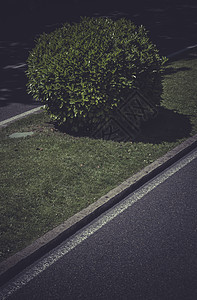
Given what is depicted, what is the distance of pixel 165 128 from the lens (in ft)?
26.6

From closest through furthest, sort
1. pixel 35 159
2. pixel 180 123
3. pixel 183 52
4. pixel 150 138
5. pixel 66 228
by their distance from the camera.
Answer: pixel 66 228
pixel 35 159
pixel 150 138
pixel 180 123
pixel 183 52

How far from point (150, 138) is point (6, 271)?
164 inches

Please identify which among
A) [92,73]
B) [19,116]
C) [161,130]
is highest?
[92,73]

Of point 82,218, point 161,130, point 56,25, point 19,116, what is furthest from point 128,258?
point 56,25

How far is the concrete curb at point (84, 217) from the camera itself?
14.5 feet

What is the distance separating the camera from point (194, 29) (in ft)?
59.9

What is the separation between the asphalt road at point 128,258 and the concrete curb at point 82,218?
8 centimetres

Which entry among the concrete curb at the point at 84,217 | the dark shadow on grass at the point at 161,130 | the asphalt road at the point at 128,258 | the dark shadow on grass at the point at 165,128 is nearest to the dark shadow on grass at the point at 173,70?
the dark shadow on grass at the point at 165,128

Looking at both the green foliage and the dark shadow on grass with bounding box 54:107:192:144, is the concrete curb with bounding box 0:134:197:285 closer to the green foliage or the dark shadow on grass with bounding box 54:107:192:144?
the dark shadow on grass with bounding box 54:107:192:144

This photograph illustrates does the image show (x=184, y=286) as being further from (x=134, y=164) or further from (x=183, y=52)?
(x=183, y=52)

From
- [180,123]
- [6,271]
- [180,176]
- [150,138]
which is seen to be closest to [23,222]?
[6,271]

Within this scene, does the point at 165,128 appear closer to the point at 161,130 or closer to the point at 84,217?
the point at 161,130

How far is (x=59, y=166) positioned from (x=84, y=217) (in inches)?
65.5

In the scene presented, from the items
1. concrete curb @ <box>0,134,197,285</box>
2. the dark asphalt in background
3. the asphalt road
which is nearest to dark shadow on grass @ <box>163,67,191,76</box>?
the dark asphalt in background
